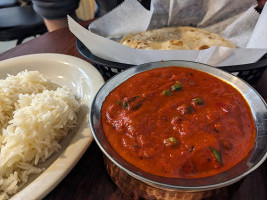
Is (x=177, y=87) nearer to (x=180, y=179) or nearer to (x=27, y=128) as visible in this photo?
→ (x=180, y=179)

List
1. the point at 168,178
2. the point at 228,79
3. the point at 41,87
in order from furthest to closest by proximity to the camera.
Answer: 1. the point at 41,87
2. the point at 228,79
3. the point at 168,178

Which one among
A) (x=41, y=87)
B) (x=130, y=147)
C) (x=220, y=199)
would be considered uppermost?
(x=130, y=147)

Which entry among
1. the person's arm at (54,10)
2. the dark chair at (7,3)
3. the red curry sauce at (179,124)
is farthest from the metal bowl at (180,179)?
the dark chair at (7,3)

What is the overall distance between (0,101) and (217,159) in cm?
119

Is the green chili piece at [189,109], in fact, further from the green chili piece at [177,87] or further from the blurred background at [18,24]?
the blurred background at [18,24]

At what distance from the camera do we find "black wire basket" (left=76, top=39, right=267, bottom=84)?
4.28ft

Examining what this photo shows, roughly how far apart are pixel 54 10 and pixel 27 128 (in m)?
2.20

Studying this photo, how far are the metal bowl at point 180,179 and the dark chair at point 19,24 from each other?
2277 millimetres

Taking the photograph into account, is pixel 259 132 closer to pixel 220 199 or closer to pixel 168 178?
pixel 220 199

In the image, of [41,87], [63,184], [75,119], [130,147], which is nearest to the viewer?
[130,147]

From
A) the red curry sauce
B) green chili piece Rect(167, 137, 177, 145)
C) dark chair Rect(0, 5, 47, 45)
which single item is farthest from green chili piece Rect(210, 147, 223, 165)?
dark chair Rect(0, 5, 47, 45)

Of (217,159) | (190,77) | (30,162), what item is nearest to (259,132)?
(217,159)

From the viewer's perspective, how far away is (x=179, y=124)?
929mm

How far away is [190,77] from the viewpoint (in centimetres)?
120
